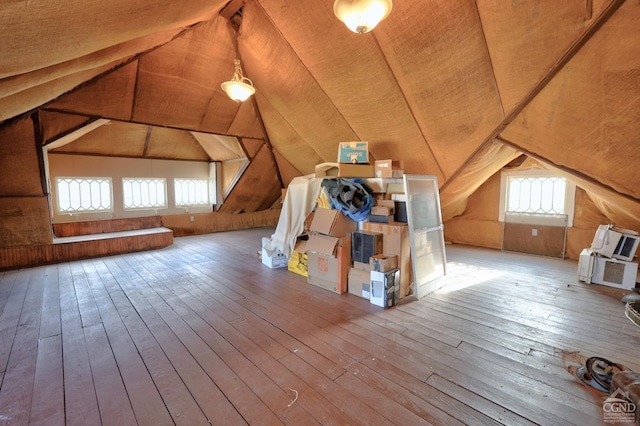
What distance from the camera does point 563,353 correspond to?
1.98 metres

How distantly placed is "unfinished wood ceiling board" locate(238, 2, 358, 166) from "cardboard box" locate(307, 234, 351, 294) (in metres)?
1.98

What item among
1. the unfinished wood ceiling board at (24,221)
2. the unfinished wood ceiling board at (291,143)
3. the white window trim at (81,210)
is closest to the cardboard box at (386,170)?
the unfinished wood ceiling board at (291,143)

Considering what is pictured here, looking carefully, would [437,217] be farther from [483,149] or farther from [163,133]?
[163,133]

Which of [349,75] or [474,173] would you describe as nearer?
[349,75]

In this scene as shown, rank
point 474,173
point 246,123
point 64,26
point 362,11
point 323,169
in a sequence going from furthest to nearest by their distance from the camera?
point 246,123
point 474,173
point 323,169
point 362,11
point 64,26

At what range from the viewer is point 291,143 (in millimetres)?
5777

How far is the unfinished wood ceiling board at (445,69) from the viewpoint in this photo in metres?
2.44

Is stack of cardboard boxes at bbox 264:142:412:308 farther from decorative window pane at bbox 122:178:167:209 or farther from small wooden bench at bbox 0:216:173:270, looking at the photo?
decorative window pane at bbox 122:178:167:209

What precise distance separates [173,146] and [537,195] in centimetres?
808

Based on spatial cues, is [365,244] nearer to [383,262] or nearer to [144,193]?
[383,262]

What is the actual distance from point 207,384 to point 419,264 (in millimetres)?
2360

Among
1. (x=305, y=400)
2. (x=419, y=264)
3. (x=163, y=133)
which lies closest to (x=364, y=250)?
(x=419, y=264)

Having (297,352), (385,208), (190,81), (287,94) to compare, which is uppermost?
(190,81)

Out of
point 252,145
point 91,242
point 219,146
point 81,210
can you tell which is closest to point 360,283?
point 252,145
